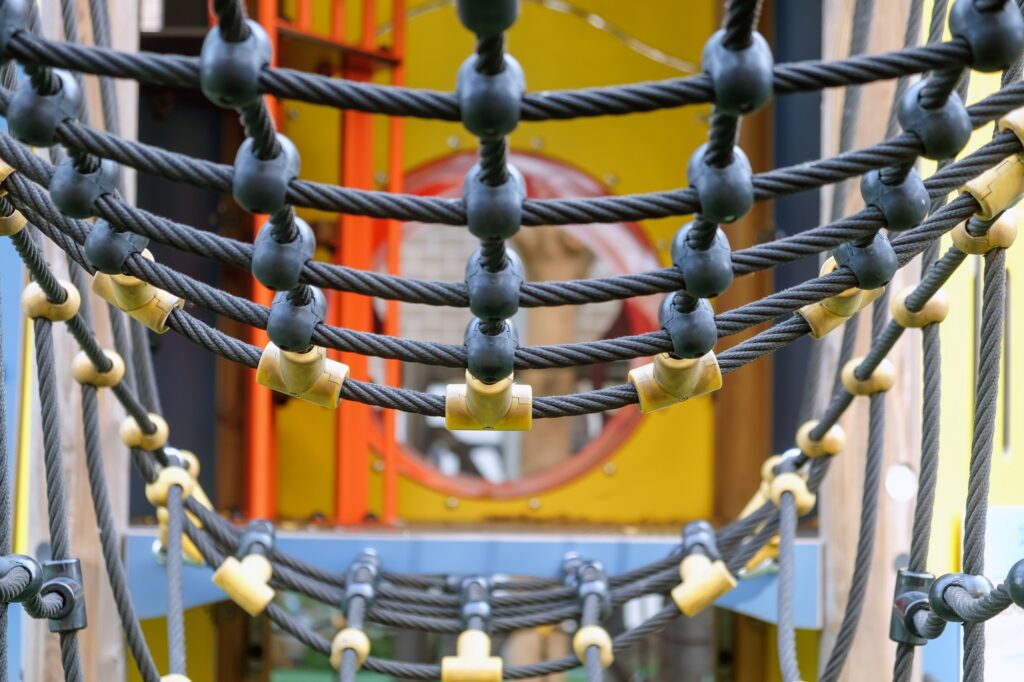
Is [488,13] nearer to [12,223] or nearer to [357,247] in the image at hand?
[12,223]

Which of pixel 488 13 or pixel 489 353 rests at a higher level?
pixel 488 13

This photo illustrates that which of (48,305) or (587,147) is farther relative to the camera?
(587,147)

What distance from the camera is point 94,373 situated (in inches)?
43.4

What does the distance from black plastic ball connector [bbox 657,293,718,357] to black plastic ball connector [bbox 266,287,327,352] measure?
0.73 ft

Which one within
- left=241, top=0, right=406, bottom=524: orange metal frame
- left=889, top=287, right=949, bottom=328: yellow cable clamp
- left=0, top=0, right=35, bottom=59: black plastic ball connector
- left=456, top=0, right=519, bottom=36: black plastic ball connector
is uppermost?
left=241, top=0, right=406, bottom=524: orange metal frame

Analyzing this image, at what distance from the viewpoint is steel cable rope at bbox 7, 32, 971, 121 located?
608 mm

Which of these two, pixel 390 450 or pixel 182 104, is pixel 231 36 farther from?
pixel 182 104

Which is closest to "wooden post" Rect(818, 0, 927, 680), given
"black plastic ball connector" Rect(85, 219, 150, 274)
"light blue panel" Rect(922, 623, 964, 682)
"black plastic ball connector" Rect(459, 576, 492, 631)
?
"light blue panel" Rect(922, 623, 964, 682)

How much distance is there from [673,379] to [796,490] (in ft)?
1.57

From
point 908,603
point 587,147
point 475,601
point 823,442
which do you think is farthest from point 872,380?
point 587,147

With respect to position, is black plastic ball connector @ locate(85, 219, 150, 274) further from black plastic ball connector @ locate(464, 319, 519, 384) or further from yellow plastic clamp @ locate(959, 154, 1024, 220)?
yellow plastic clamp @ locate(959, 154, 1024, 220)

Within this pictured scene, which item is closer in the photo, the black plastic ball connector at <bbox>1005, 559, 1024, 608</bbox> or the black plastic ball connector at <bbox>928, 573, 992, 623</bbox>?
the black plastic ball connector at <bbox>1005, 559, 1024, 608</bbox>

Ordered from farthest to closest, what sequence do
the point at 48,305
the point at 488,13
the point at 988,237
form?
the point at 48,305 → the point at 988,237 → the point at 488,13

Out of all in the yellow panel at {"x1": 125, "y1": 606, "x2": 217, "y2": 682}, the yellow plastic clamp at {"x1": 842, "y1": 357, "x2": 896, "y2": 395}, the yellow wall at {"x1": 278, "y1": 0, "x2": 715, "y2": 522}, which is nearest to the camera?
the yellow plastic clamp at {"x1": 842, "y1": 357, "x2": 896, "y2": 395}
